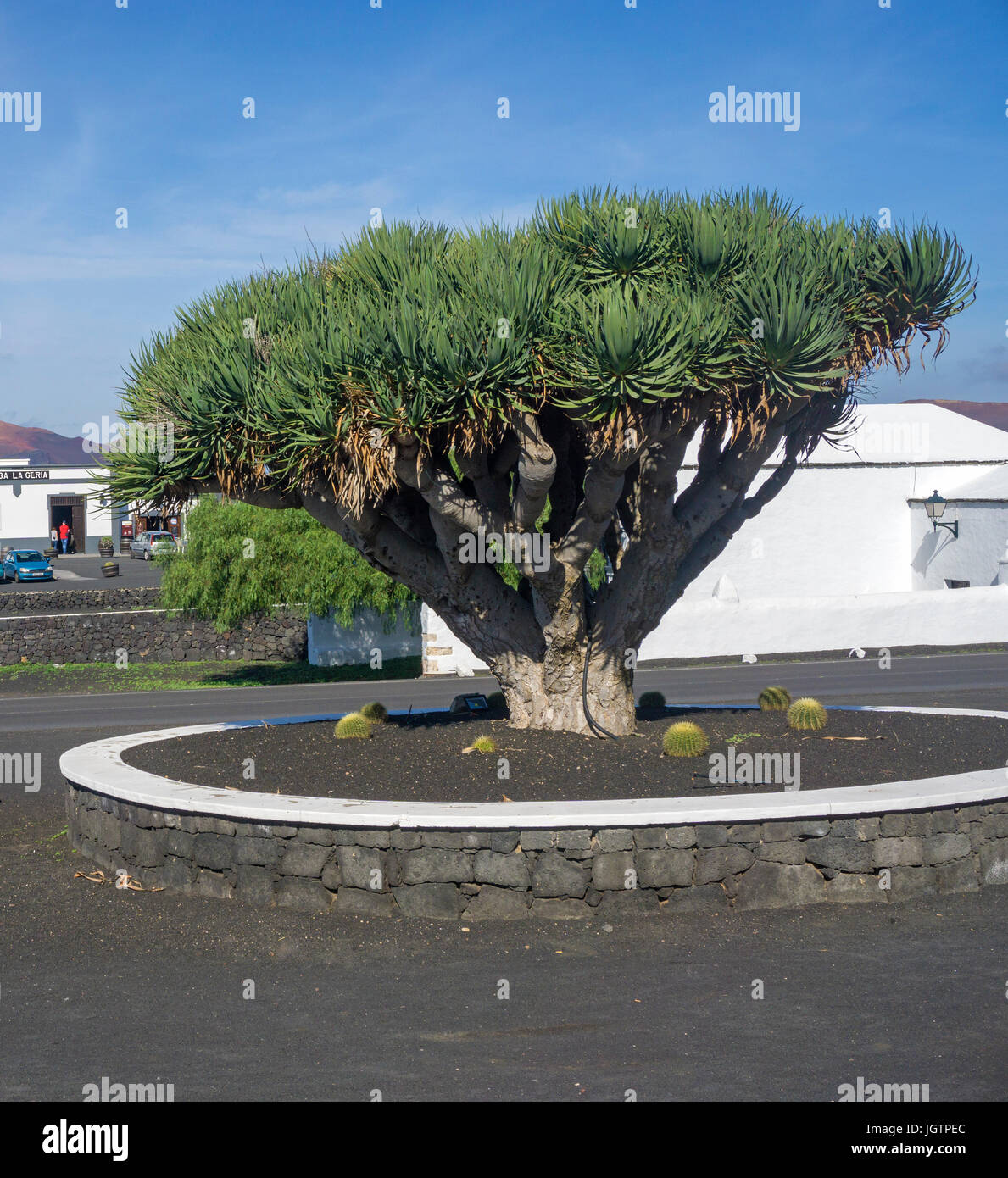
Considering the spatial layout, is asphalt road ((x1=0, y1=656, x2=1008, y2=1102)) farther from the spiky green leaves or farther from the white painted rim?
the spiky green leaves

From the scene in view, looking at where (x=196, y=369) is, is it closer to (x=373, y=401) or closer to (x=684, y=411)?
(x=373, y=401)

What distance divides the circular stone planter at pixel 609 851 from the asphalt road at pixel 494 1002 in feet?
0.53

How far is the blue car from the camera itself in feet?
178

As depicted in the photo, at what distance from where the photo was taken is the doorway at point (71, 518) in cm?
7062

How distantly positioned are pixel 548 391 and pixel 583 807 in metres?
3.31

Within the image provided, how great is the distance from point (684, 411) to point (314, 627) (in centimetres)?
1936

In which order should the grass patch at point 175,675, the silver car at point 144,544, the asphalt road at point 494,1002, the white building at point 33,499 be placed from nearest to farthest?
1. the asphalt road at point 494,1002
2. the grass patch at point 175,675
3. the silver car at point 144,544
4. the white building at point 33,499

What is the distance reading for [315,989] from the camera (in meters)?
6.78

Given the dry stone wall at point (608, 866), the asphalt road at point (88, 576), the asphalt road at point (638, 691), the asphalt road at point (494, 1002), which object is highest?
the asphalt road at point (88, 576)

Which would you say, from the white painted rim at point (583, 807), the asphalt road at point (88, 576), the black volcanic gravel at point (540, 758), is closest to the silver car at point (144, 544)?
the asphalt road at point (88, 576)

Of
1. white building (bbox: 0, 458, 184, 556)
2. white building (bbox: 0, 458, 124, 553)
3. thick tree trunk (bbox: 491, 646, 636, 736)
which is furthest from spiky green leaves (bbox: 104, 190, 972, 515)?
white building (bbox: 0, 458, 124, 553)

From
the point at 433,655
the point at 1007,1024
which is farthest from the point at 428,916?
the point at 433,655

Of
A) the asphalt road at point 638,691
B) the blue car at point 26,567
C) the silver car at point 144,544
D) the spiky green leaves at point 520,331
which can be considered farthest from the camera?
the silver car at point 144,544

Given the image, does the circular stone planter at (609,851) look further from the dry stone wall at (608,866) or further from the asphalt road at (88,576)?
the asphalt road at (88,576)
